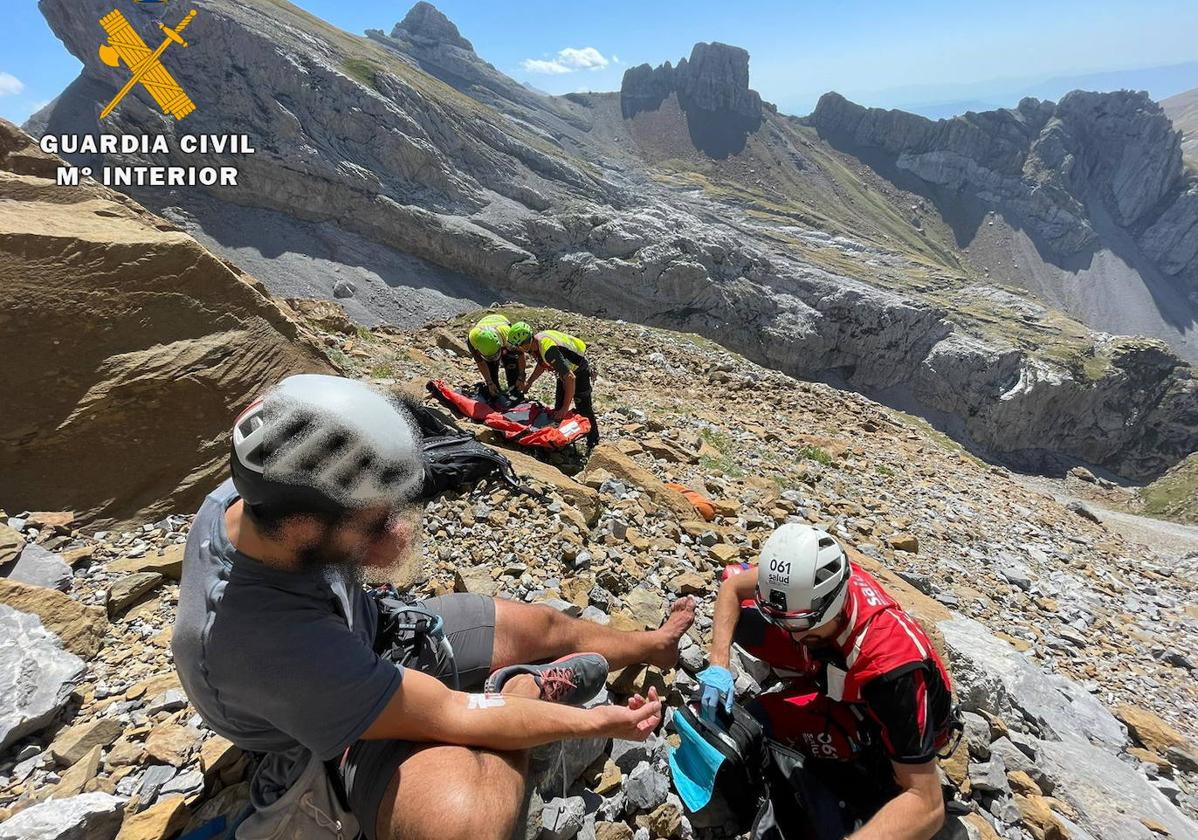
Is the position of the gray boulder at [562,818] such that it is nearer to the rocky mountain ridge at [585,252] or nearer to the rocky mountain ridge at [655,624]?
the rocky mountain ridge at [655,624]

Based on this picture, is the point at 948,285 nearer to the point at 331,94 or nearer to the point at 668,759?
the point at 331,94

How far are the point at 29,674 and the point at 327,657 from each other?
2.67 metres

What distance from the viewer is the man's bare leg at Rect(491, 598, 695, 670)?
11.6ft

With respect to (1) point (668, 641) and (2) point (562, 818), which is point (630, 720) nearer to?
(2) point (562, 818)

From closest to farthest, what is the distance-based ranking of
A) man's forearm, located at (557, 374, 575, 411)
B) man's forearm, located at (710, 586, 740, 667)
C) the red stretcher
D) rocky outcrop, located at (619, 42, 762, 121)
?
man's forearm, located at (710, 586, 740, 667) < the red stretcher < man's forearm, located at (557, 374, 575, 411) < rocky outcrop, located at (619, 42, 762, 121)

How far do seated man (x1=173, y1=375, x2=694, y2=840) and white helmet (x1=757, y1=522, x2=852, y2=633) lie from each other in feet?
5.23

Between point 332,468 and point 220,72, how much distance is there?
69.3 m

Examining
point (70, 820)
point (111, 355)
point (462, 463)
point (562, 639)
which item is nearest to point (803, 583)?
point (562, 639)

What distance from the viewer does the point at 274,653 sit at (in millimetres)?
2139

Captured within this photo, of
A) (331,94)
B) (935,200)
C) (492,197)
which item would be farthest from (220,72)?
(935,200)

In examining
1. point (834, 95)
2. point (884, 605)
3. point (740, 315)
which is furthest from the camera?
point (834, 95)

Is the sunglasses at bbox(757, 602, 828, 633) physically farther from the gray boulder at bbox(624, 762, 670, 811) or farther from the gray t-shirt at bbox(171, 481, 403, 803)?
the gray t-shirt at bbox(171, 481, 403, 803)

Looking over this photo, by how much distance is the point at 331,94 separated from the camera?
55094 mm

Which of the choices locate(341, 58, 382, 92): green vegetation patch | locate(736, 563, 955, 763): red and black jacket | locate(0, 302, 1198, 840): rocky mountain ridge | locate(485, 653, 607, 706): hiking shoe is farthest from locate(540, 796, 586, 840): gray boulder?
locate(341, 58, 382, 92): green vegetation patch
